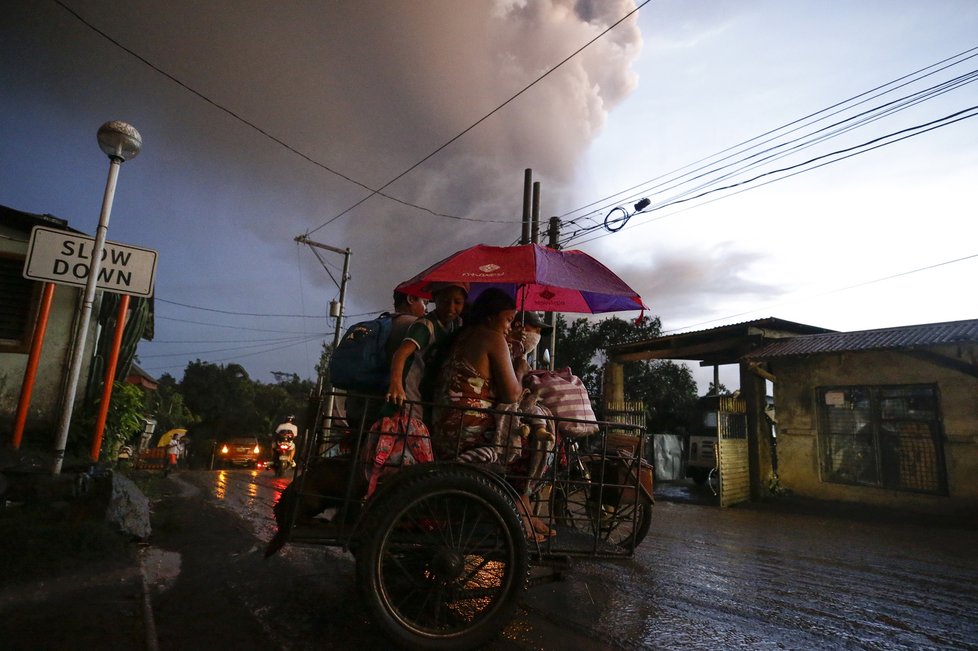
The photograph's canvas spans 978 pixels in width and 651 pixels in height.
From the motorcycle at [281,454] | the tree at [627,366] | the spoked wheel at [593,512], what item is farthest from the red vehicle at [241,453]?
the spoked wheel at [593,512]

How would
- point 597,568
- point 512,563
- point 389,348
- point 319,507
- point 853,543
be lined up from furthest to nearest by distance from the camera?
A: point 853,543 < point 597,568 < point 389,348 < point 319,507 < point 512,563

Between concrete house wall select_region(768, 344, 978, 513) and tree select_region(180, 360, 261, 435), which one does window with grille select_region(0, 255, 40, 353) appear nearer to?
concrete house wall select_region(768, 344, 978, 513)

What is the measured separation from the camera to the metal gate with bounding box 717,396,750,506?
11031 millimetres

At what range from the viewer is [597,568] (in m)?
4.35

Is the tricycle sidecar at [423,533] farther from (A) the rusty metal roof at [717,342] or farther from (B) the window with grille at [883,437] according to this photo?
(A) the rusty metal roof at [717,342]

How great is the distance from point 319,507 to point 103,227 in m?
3.81

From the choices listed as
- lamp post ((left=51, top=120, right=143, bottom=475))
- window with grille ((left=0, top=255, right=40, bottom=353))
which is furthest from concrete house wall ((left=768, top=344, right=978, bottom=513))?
window with grille ((left=0, top=255, right=40, bottom=353))

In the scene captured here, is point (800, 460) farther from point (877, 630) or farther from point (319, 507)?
point (319, 507)

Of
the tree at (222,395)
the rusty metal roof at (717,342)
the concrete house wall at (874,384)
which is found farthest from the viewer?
the tree at (222,395)

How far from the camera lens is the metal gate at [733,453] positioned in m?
11.0

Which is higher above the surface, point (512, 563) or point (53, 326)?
point (53, 326)

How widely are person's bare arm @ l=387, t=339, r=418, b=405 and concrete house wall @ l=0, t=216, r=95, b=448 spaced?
6644mm

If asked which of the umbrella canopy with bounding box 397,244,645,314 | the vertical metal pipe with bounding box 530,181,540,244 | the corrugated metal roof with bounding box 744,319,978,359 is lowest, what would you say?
the umbrella canopy with bounding box 397,244,645,314

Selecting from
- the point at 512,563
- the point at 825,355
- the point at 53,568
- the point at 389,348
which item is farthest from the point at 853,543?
the point at 53,568
